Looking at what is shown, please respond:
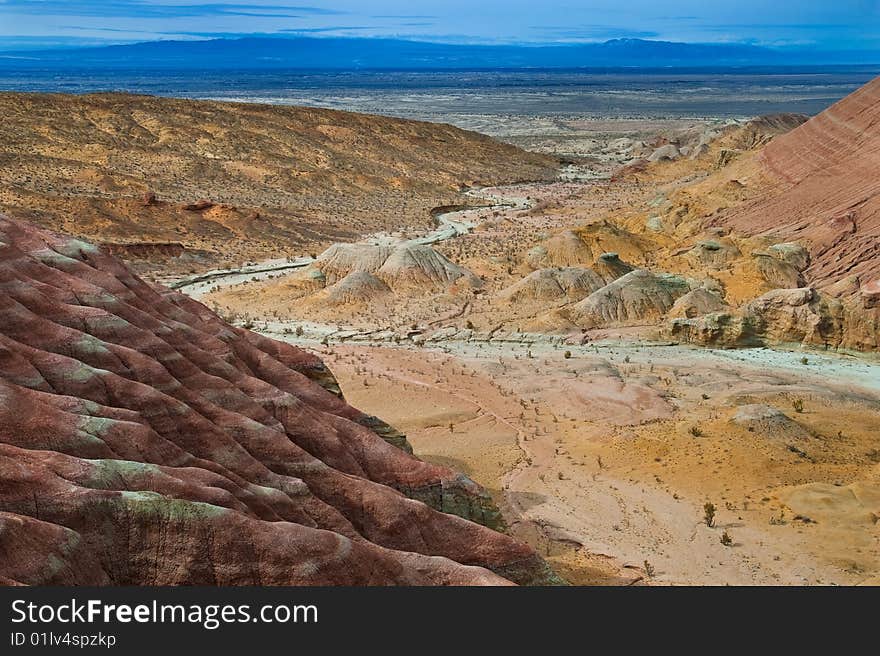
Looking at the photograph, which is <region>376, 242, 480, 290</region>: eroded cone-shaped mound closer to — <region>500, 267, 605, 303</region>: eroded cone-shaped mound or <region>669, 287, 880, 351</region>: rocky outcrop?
<region>500, 267, 605, 303</region>: eroded cone-shaped mound

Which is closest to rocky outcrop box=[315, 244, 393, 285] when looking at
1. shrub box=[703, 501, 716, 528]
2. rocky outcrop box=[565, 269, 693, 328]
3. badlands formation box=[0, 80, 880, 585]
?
badlands formation box=[0, 80, 880, 585]

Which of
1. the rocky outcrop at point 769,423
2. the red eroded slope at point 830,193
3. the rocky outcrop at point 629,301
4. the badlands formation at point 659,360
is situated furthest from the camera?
the red eroded slope at point 830,193

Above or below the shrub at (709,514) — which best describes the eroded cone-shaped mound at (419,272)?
above

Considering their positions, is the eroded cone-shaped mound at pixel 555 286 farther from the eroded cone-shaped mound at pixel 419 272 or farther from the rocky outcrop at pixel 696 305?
the rocky outcrop at pixel 696 305

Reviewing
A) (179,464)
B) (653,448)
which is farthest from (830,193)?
(179,464)

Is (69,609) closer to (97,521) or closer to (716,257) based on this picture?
(97,521)

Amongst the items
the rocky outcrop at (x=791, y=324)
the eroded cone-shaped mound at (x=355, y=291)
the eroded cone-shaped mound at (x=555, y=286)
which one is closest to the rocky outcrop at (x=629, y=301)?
the eroded cone-shaped mound at (x=555, y=286)

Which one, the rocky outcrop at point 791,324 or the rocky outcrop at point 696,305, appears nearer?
the rocky outcrop at point 791,324

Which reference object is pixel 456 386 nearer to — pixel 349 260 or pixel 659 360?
pixel 659 360
